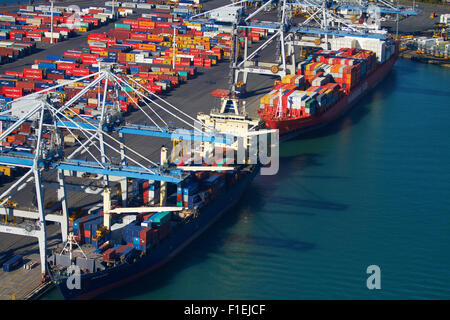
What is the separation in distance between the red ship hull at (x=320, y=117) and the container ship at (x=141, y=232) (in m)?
16.8

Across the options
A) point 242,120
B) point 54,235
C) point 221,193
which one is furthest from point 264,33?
point 54,235

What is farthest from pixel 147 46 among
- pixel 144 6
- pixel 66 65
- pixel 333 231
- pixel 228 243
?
pixel 228 243

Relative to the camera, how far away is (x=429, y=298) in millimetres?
44219

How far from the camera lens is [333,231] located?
173 ft

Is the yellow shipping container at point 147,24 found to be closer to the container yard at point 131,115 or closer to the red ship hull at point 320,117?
the container yard at point 131,115

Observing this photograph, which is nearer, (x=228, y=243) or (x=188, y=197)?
Result: (x=228, y=243)

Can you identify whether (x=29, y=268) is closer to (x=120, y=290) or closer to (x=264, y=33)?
(x=120, y=290)

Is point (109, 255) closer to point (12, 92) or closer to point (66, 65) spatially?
point (12, 92)

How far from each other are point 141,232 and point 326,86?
4364 cm

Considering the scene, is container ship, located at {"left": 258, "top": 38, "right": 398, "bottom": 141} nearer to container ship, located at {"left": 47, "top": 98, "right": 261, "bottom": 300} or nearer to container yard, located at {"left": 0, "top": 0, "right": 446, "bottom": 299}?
container yard, located at {"left": 0, "top": 0, "right": 446, "bottom": 299}

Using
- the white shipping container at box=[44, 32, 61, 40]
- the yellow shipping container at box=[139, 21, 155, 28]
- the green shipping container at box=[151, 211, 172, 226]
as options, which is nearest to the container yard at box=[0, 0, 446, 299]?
the green shipping container at box=[151, 211, 172, 226]

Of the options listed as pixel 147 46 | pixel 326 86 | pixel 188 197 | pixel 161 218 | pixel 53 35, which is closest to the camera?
pixel 161 218

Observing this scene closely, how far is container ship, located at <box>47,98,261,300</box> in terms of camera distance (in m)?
43.6

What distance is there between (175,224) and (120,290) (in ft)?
21.9
